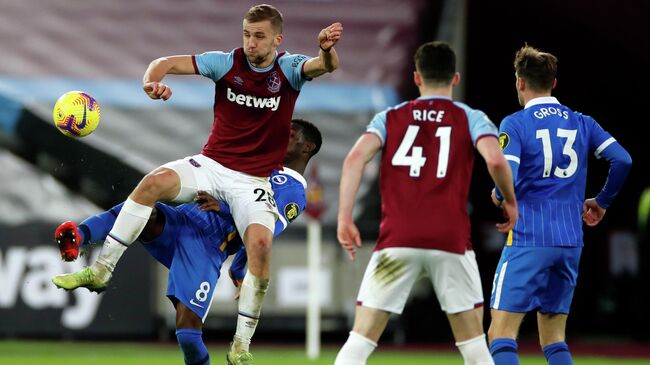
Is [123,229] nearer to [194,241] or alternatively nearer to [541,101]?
[194,241]

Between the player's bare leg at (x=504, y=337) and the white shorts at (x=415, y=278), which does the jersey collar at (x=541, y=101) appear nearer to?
the player's bare leg at (x=504, y=337)

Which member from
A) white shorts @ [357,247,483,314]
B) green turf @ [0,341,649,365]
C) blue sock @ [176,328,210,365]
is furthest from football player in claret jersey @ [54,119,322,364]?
green turf @ [0,341,649,365]

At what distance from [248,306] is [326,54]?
1.52 metres

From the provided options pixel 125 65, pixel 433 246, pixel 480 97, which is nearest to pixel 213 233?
pixel 433 246

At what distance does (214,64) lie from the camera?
661 centimetres

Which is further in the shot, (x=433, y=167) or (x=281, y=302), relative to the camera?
(x=281, y=302)

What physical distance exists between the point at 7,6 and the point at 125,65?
1.81 metres

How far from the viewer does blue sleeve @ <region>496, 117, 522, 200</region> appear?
633 centimetres

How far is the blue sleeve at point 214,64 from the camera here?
657 centimetres

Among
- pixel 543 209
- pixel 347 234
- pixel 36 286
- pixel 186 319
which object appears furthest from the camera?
pixel 36 286

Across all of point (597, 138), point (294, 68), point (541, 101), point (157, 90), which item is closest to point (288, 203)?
point (294, 68)

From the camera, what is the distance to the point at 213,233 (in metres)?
6.91

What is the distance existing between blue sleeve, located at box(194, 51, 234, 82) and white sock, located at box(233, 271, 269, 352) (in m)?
1.17

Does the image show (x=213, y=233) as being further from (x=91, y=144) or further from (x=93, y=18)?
(x=93, y=18)
